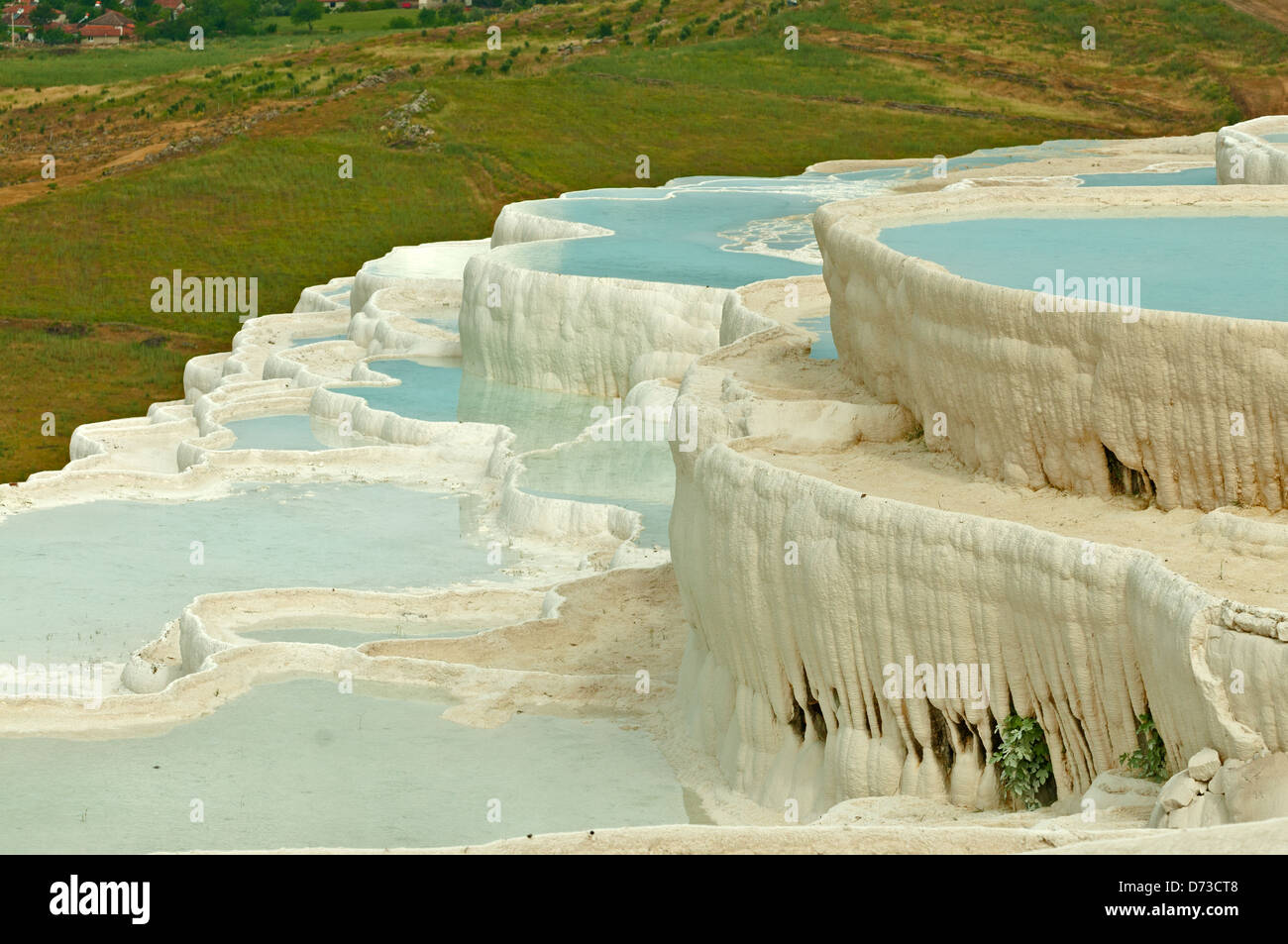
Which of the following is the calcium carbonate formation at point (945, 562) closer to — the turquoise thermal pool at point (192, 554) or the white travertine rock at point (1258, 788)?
the white travertine rock at point (1258, 788)

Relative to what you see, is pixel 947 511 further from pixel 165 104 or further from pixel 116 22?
pixel 116 22

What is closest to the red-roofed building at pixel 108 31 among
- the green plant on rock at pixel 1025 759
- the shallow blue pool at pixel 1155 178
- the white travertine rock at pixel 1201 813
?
the shallow blue pool at pixel 1155 178

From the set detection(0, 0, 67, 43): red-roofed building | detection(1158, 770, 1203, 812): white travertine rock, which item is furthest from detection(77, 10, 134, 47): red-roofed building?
detection(1158, 770, 1203, 812): white travertine rock

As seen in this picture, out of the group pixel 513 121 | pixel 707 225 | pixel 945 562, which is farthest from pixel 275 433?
pixel 513 121

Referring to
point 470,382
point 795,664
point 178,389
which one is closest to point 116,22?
point 178,389

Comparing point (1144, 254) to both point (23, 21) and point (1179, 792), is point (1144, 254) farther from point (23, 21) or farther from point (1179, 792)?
point (23, 21)

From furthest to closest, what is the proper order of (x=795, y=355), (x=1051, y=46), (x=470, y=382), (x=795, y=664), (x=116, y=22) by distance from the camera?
(x=116, y=22) → (x=1051, y=46) → (x=470, y=382) → (x=795, y=355) → (x=795, y=664)
